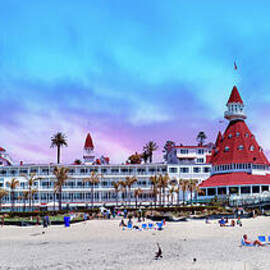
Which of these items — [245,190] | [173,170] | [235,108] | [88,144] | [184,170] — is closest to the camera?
[245,190]

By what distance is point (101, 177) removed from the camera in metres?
81.9

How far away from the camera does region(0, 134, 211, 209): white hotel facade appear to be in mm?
80875

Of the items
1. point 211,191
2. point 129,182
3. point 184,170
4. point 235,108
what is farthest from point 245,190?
point 235,108

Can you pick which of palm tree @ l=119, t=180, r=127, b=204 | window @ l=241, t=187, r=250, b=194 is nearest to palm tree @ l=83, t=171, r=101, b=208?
palm tree @ l=119, t=180, r=127, b=204

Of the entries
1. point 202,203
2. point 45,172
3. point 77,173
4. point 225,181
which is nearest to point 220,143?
point 225,181

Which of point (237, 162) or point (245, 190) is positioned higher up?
point (237, 162)

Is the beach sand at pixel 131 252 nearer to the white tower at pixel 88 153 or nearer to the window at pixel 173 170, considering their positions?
the window at pixel 173 170

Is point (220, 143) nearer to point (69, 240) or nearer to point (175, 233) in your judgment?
point (175, 233)

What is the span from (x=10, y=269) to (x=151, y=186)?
2527 inches

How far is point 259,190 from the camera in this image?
75062mm

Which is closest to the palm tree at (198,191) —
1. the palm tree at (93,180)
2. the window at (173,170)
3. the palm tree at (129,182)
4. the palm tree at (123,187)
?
the window at (173,170)

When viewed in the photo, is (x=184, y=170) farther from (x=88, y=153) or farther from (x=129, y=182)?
(x=88, y=153)

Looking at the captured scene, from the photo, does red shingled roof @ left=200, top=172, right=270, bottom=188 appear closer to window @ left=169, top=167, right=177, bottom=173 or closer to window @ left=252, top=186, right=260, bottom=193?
window @ left=252, top=186, right=260, bottom=193

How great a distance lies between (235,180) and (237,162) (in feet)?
19.7
